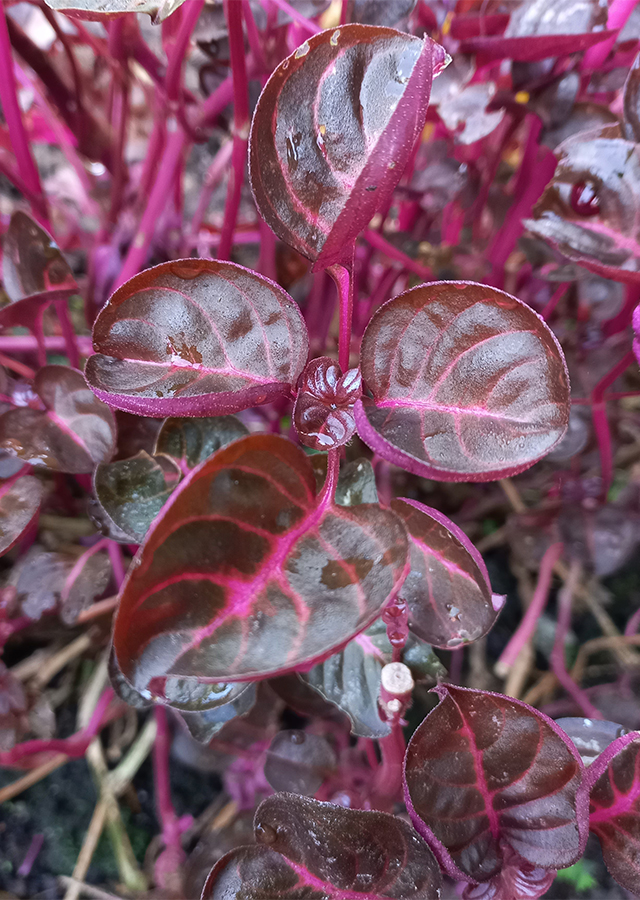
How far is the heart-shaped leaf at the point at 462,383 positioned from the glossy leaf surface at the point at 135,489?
200 mm

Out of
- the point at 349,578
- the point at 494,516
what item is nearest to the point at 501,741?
the point at 349,578

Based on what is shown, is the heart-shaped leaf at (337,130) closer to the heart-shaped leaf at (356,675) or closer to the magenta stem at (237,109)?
the magenta stem at (237,109)

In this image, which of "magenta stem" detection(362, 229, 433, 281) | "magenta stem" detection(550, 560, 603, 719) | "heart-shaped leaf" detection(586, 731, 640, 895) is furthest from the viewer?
"magenta stem" detection(550, 560, 603, 719)

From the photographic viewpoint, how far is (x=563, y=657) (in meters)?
0.80

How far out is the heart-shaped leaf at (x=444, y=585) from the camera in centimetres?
40

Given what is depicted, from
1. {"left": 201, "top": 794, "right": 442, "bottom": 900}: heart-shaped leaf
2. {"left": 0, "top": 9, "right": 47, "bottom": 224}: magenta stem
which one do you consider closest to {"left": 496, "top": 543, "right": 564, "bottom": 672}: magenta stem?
{"left": 201, "top": 794, "right": 442, "bottom": 900}: heart-shaped leaf

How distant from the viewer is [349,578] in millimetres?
303

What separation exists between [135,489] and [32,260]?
227mm

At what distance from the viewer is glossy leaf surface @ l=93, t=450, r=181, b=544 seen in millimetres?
442

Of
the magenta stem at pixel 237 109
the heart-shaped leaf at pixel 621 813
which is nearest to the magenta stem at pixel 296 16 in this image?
the magenta stem at pixel 237 109

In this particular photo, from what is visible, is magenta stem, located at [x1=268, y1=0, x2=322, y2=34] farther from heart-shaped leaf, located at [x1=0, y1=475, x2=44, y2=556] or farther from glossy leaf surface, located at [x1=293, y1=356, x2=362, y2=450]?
heart-shaped leaf, located at [x1=0, y1=475, x2=44, y2=556]

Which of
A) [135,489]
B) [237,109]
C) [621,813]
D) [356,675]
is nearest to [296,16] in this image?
[237,109]

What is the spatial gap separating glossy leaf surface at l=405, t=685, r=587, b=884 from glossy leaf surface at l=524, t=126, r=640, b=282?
310 mm

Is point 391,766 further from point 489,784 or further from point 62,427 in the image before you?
point 62,427
